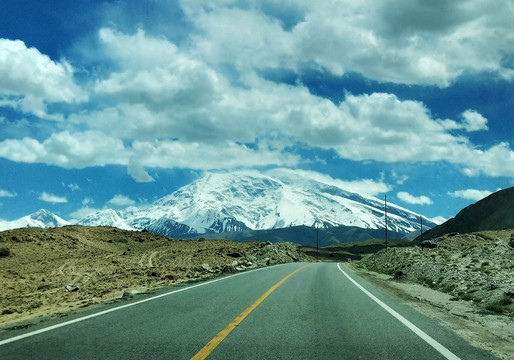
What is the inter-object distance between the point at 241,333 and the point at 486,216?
18029 cm

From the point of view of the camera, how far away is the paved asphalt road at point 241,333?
711 cm

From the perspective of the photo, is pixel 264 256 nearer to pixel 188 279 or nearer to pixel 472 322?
pixel 188 279

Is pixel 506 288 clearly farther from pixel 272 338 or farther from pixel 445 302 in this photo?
pixel 272 338

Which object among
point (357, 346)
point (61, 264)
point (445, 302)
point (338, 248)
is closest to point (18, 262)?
point (61, 264)

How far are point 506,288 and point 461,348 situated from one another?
878 cm

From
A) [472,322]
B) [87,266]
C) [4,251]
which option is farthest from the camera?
[4,251]

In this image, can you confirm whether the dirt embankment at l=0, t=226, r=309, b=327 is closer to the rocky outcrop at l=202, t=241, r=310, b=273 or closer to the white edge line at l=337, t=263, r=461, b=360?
the rocky outcrop at l=202, t=241, r=310, b=273

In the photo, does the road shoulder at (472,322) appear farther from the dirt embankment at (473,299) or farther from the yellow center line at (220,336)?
the yellow center line at (220,336)

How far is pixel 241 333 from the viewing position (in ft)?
28.3

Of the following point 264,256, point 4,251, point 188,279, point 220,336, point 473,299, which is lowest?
point 220,336

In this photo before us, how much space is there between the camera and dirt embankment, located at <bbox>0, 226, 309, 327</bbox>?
1758 centimetres

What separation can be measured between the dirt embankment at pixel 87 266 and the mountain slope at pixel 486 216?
11220 cm

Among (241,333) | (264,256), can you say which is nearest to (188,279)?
(241,333)

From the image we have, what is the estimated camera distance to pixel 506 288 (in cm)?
1495
